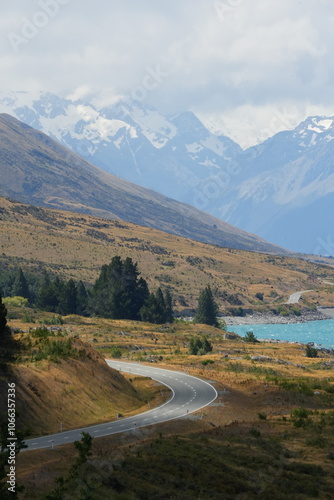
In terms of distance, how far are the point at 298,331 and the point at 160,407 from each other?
111 m

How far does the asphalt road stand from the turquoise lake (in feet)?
226

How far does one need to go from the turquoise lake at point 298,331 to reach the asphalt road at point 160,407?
226 ft

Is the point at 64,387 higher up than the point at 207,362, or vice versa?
the point at 207,362

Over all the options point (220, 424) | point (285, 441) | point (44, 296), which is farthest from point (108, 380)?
point (44, 296)

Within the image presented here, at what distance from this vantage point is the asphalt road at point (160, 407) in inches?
1191

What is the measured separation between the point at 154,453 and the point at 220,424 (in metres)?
10.4

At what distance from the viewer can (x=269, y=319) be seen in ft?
554

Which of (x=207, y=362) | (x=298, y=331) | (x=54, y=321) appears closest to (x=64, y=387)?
(x=207, y=362)

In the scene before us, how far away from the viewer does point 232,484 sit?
79.9 ft

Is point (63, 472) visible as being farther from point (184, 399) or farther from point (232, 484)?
point (184, 399)

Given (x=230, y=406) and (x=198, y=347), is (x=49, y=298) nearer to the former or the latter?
(x=198, y=347)

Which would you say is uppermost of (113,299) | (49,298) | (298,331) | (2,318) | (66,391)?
(113,299)

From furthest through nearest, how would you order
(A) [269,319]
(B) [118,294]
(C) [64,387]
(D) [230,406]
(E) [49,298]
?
(A) [269,319], (E) [49,298], (B) [118,294], (D) [230,406], (C) [64,387]

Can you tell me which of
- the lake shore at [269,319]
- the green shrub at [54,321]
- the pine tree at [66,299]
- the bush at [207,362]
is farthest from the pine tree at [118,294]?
the lake shore at [269,319]
